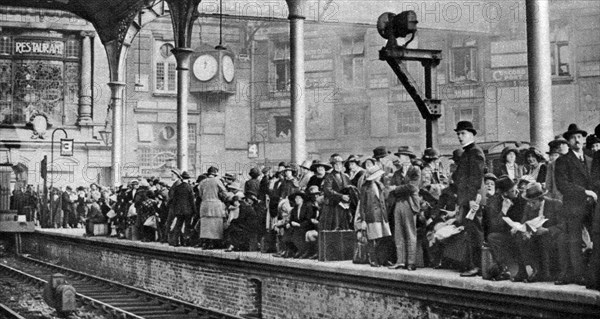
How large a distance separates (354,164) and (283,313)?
8.22 feet

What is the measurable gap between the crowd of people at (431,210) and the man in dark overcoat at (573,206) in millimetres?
10

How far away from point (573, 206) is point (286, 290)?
5160 millimetres

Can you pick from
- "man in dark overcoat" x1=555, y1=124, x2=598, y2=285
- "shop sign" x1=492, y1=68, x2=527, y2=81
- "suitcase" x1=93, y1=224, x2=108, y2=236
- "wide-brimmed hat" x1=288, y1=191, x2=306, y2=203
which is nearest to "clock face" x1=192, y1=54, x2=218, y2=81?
"shop sign" x1=492, y1=68, x2=527, y2=81

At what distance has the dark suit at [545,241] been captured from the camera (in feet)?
26.2

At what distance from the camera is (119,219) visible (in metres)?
19.8

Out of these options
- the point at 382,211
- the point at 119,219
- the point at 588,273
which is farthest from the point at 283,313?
the point at 119,219

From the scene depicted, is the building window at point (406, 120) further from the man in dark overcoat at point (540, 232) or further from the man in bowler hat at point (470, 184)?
the man in dark overcoat at point (540, 232)

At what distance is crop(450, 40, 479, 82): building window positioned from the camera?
32.5 meters

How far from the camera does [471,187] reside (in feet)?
29.6

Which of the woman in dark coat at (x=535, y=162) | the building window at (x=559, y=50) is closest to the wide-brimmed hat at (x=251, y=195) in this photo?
the woman in dark coat at (x=535, y=162)

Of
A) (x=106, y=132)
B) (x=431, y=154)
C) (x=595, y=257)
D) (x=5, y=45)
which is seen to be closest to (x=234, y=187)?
(x=431, y=154)

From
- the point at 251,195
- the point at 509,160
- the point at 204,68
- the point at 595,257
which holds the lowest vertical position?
the point at 595,257

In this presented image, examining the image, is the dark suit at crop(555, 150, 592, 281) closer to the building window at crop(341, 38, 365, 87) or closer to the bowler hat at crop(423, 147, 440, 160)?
the bowler hat at crop(423, 147, 440, 160)

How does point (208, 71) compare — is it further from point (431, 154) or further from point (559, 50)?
point (431, 154)
